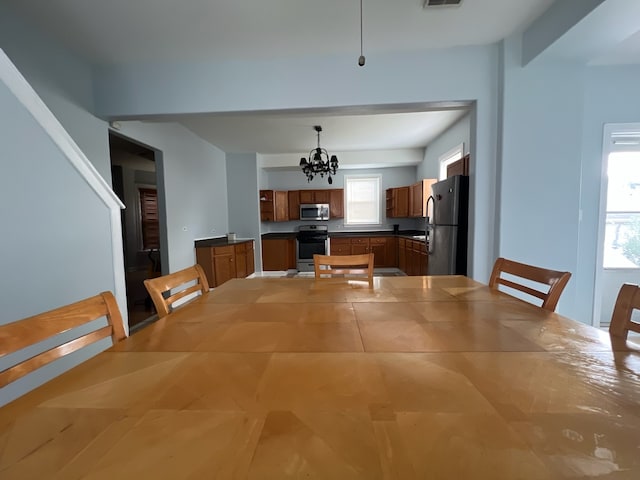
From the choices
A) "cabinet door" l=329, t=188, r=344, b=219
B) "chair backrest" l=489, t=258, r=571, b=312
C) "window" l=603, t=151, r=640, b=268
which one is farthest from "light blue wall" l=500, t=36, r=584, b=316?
"cabinet door" l=329, t=188, r=344, b=219

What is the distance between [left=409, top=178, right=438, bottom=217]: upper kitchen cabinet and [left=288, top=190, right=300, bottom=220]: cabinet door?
2398mm

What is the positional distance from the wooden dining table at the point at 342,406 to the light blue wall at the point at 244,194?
4.55 metres

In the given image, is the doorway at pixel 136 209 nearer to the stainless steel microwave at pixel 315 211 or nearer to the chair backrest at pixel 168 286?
the stainless steel microwave at pixel 315 211

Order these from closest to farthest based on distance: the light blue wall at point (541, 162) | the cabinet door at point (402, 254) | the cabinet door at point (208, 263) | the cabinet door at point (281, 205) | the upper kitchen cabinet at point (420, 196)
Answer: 1. the light blue wall at point (541, 162)
2. the cabinet door at point (208, 263)
3. the upper kitchen cabinet at point (420, 196)
4. the cabinet door at point (402, 254)
5. the cabinet door at point (281, 205)

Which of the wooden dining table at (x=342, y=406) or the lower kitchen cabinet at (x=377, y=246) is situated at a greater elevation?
the wooden dining table at (x=342, y=406)

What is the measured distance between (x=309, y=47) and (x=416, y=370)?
2588 millimetres

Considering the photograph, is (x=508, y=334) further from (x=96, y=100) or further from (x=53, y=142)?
(x=96, y=100)

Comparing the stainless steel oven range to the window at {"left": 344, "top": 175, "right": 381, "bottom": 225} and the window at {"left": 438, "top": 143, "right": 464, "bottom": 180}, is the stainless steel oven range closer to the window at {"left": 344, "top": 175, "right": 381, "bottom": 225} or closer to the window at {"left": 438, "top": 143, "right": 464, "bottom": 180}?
the window at {"left": 344, "top": 175, "right": 381, "bottom": 225}

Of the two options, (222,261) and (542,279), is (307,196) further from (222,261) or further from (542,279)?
(542,279)

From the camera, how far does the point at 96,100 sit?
8.38 ft

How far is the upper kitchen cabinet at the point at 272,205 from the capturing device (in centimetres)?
576

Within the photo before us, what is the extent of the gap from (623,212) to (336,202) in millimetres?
4332

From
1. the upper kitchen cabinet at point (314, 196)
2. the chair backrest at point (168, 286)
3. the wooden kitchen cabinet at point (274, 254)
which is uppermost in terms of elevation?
the upper kitchen cabinet at point (314, 196)

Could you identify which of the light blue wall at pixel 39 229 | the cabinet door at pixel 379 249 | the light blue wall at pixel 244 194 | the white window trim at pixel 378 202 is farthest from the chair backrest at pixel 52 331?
the white window trim at pixel 378 202
